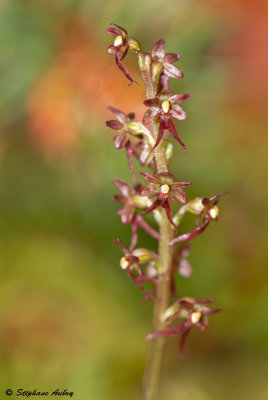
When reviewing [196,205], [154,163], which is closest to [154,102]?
[154,163]

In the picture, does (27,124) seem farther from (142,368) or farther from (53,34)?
(142,368)

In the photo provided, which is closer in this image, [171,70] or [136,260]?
[171,70]

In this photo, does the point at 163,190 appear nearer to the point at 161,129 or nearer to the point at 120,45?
the point at 161,129

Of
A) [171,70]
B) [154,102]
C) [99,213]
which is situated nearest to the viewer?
[154,102]

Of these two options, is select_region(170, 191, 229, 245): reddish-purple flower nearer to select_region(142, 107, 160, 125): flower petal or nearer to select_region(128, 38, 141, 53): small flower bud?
select_region(142, 107, 160, 125): flower petal

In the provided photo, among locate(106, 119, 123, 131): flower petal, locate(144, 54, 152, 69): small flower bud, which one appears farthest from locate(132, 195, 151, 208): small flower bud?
locate(144, 54, 152, 69): small flower bud

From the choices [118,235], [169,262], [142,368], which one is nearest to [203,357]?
[142,368]

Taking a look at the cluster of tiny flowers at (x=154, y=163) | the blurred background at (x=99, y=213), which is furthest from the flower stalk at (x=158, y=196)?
the blurred background at (x=99, y=213)
